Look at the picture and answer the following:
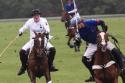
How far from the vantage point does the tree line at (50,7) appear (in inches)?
2603

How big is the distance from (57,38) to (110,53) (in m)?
21.9

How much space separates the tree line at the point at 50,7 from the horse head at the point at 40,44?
4764 centimetres

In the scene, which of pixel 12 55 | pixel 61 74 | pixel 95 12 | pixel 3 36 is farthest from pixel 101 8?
pixel 61 74

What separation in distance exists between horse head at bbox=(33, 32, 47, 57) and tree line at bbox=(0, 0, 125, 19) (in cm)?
4764

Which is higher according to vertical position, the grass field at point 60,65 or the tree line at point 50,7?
the grass field at point 60,65

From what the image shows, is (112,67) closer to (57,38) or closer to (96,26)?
(96,26)

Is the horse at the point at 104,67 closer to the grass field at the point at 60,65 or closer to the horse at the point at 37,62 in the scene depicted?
the horse at the point at 37,62

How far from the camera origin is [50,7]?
6788 cm

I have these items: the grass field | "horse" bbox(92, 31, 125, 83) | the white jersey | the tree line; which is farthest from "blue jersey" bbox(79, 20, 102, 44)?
the tree line

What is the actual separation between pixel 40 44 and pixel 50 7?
50613 mm

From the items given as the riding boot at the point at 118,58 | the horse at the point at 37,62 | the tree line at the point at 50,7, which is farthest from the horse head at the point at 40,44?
the tree line at the point at 50,7

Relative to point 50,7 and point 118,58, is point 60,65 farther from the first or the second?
point 50,7

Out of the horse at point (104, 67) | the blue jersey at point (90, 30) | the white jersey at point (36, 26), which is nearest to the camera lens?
the horse at point (104, 67)

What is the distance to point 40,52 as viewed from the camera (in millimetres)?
17422
